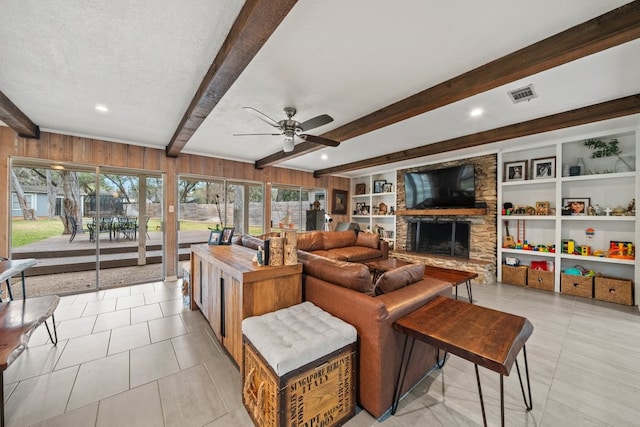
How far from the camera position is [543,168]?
4344mm

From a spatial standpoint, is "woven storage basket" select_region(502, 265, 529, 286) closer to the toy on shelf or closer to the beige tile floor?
the toy on shelf

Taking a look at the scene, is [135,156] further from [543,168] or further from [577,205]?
[577,205]

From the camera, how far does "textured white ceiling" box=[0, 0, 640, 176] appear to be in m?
1.57

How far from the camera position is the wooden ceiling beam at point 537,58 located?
1.58 m

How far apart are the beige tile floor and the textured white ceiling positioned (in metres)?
2.63

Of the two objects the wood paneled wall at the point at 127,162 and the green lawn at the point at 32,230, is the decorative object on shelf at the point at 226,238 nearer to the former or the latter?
the wood paneled wall at the point at 127,162

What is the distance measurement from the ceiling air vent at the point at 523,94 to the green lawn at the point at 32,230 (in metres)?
7.04

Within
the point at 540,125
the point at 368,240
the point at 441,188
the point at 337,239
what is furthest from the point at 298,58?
the point at 441,188

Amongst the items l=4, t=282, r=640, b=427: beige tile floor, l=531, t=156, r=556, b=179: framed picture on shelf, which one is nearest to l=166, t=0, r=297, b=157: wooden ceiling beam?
l=4, t=282, r=640, b=427: beige tile floor

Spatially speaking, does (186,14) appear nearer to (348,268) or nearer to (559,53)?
(348,268)

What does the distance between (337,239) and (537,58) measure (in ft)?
13.8

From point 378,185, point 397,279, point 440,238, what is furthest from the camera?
point 378,185

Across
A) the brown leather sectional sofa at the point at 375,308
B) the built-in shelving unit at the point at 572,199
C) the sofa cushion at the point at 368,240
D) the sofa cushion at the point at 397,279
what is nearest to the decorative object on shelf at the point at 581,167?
the built-in shelving unit at the point at 572,199

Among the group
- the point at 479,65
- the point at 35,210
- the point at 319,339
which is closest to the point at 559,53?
the point at 479,65
